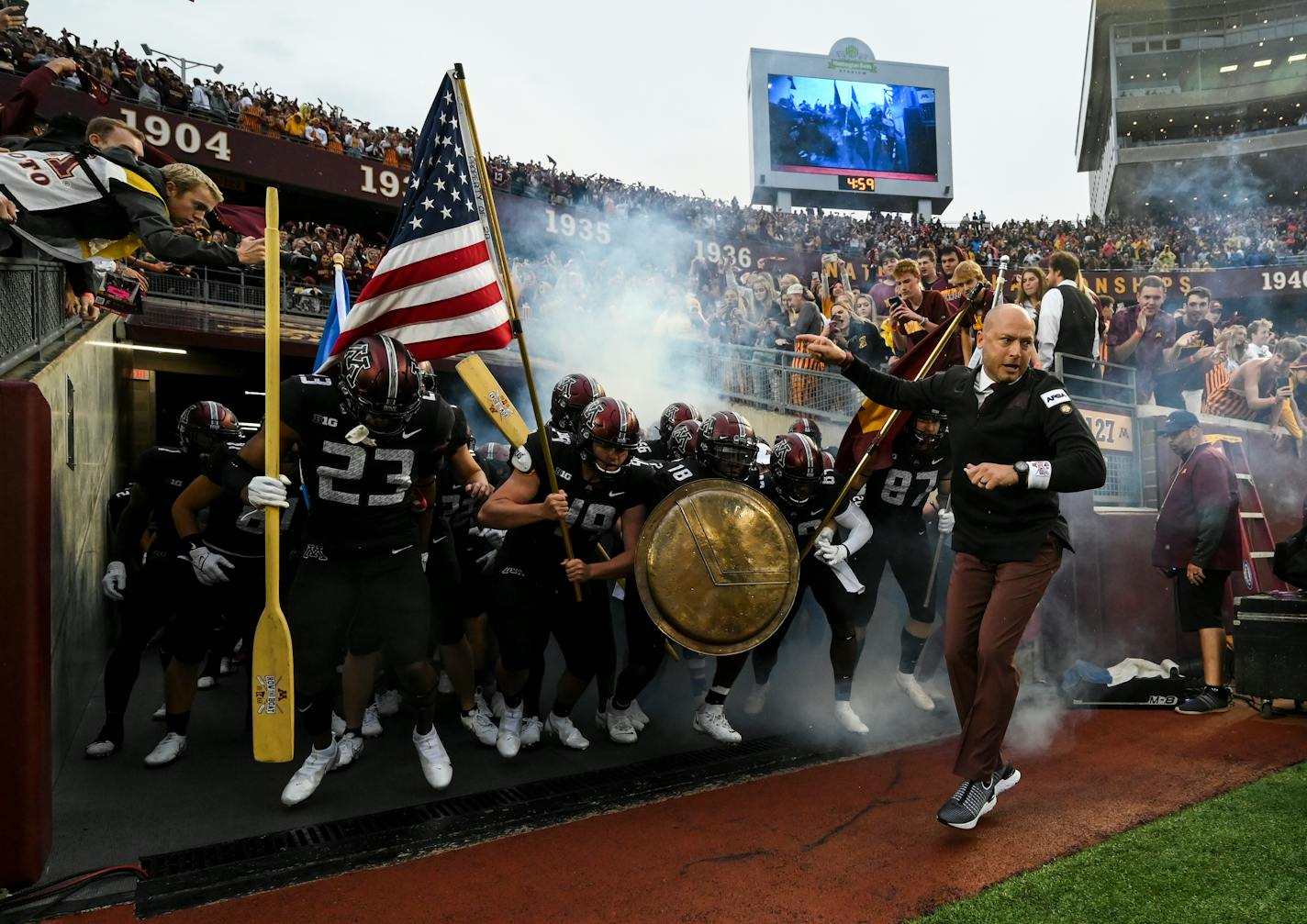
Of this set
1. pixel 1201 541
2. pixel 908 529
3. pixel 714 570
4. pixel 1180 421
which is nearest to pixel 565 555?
pixel 714 570

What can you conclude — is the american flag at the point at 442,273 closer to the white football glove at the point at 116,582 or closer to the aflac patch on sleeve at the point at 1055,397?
the white football glove at the point at 116,582

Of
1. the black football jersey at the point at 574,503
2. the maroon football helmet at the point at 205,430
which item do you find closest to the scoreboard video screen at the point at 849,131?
the maroon football helmet at the point at 205,430

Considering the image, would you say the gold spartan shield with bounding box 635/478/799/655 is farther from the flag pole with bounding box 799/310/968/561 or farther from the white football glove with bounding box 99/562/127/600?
the white football glove with bounding box 99/562/127/600

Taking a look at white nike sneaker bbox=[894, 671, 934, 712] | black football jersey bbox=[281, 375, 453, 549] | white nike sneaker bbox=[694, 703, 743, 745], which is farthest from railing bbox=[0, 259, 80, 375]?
white nike sneaker bbox=[894, 671, 934, 712]

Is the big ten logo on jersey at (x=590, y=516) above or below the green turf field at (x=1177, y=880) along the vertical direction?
above

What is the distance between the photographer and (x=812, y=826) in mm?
3865

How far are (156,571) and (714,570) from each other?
3118 mm

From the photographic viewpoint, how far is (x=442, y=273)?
452 centimetres

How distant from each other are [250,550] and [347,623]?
1.14 metres

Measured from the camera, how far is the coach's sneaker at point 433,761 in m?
4.39

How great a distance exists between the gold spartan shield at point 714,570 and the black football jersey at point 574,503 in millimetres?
385

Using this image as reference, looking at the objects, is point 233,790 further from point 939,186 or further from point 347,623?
point 939,186

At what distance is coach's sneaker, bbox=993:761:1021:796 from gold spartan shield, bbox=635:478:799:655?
1.23 m

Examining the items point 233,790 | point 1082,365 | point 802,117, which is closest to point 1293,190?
point 802,117
